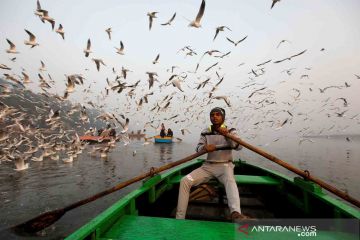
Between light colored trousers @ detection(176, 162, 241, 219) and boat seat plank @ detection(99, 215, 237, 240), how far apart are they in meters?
0.71

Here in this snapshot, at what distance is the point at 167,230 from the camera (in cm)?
383

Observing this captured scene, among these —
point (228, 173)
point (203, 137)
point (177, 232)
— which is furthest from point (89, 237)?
point (203, 137)

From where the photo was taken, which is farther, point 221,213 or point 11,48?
point 11,48

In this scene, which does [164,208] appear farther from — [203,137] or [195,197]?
[203,137]

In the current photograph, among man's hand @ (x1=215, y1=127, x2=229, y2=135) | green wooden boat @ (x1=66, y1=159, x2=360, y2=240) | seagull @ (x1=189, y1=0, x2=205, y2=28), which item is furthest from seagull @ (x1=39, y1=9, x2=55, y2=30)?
man's hand @ (x1=215, y1=127, x2=229, y2=135)

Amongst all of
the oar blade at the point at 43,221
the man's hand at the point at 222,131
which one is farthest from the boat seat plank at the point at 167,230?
the man's hand at the point at 222,131

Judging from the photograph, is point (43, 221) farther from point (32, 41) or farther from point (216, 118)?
point (32, 41)

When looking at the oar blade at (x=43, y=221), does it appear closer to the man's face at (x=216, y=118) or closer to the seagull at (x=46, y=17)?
the man's face at (x=216, y=118)

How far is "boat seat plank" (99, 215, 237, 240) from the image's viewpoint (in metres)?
3.66

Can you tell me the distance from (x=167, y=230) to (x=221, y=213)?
8.93ft

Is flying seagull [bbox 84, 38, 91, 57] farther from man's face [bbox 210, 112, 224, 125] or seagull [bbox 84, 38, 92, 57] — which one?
man's face [bbox 210, 112, 224, 125]

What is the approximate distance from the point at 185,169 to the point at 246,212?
3983mm

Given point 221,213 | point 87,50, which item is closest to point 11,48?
point 87,50

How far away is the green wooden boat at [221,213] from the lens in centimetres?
373
